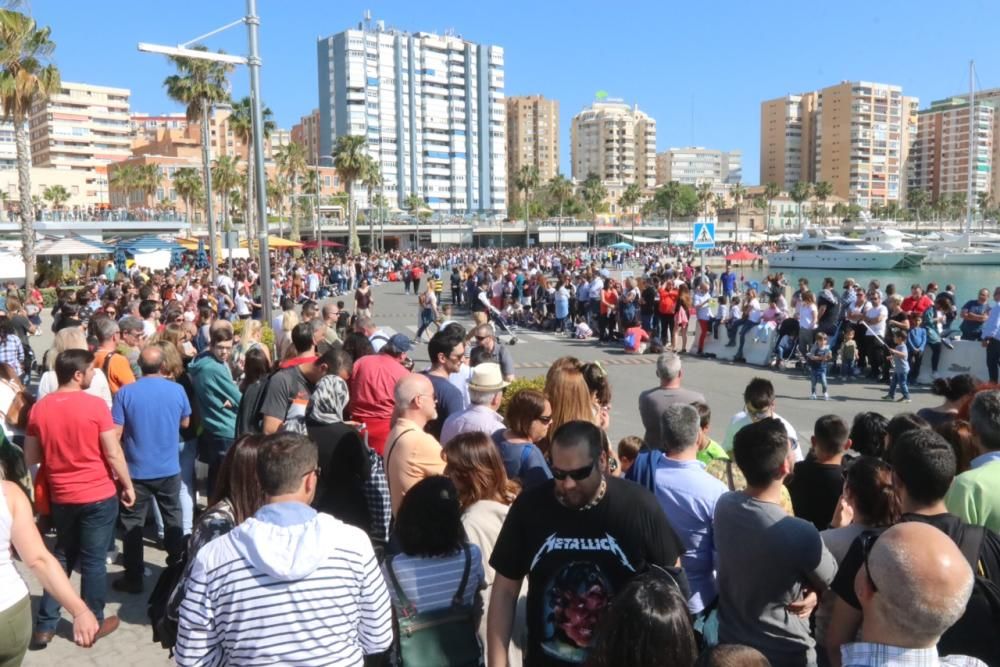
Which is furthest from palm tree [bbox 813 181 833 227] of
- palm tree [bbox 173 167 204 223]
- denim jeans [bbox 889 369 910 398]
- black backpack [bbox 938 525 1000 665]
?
black backpack [bbox 938 525 1000 665]

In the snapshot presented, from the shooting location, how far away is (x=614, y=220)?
397 ft

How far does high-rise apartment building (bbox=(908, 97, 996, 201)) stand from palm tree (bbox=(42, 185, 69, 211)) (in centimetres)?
16377

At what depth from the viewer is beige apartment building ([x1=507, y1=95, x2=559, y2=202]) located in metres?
164

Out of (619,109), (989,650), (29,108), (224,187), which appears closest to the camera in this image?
(989,650)

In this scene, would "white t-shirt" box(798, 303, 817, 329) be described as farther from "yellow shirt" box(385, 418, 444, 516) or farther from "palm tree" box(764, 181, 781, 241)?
"palm tree" box(764, 181, 781, 241)

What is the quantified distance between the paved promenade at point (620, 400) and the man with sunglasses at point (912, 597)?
12.4ft

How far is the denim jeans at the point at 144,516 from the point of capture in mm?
5367

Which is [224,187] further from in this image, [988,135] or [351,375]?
[988,135]

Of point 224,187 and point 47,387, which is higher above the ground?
point 224,187

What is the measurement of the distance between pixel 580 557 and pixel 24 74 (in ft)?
96.8

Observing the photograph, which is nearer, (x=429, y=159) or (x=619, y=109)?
(x=429, y=159)

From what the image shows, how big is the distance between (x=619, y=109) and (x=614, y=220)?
61445mm

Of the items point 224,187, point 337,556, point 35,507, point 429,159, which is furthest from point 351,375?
point 429,159

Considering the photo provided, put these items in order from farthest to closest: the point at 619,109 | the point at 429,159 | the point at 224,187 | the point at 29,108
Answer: the point at 619,109, the point at 429,159, the point at 224,187, the point at 29,108
